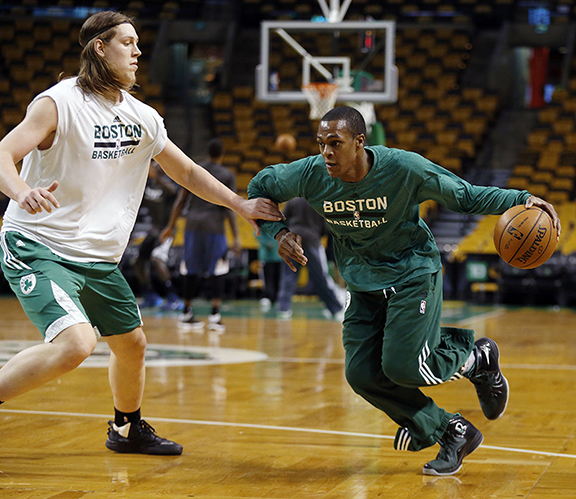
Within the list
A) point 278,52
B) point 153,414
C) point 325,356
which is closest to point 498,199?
point 153,414

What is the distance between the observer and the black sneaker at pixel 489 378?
12.2 feet

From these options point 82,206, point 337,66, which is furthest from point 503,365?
point 337,66

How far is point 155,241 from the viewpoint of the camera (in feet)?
36.1

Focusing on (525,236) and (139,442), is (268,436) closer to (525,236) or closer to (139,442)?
(139,442)

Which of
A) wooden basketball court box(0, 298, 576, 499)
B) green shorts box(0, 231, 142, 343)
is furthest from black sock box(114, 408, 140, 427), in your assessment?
green shorts box(0, 231, 142, 343)

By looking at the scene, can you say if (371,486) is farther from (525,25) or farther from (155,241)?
(525,25)

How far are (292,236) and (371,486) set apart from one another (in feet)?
3.42

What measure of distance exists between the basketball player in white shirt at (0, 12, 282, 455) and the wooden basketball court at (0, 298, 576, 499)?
1.61ft

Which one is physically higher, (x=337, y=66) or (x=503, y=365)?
(x=337, y=66)

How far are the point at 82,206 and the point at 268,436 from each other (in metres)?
1.54

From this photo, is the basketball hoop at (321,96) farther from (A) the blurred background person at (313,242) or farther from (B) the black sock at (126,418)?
(B) the black sock at (126,418)

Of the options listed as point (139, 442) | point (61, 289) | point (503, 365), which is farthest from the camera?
point (503, 365)

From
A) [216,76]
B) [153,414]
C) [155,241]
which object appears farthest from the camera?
[216,76]

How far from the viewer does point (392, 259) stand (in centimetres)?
352
